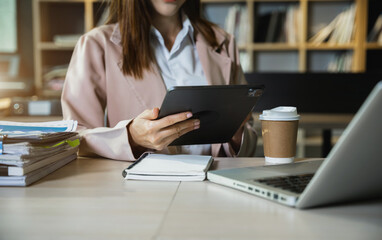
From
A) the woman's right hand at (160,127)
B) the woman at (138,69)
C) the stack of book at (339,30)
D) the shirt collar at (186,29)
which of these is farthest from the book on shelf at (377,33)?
the woman's right hand at (160,127)

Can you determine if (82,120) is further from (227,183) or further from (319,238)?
(319,238)

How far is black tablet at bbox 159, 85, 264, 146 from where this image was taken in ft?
2.88

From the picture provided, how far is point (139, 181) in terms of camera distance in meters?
0.82

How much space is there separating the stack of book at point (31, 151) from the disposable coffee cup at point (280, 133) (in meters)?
0.46

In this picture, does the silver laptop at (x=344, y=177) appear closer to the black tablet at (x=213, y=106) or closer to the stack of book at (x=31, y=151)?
the black tablet at (x=213, y=106)

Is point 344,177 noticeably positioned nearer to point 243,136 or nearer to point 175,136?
point 175,136

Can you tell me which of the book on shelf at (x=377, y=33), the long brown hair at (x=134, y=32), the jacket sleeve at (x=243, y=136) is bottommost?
the jacket sleeve at (x=243, y=136)

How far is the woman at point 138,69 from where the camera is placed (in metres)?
1.25

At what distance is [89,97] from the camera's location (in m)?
1.28

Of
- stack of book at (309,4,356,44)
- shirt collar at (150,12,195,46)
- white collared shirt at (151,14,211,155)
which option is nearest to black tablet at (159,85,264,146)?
white collared shirt at (151,14,211,155)

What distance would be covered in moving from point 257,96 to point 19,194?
569 mm

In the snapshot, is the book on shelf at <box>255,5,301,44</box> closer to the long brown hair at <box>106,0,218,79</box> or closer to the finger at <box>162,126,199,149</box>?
the long brown hair at <box>106,0,218,79</box>

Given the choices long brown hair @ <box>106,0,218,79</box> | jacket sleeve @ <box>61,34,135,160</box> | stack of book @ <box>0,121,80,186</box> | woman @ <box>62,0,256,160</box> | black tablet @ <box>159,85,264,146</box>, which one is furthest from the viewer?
long brown hair @ <box>106,0,218,79</box>

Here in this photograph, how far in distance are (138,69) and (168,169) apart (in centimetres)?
58
